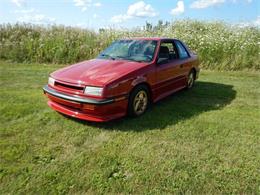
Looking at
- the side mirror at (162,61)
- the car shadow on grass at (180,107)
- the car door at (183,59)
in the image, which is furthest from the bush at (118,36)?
the side mirror at (162,61)

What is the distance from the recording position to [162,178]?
2.97 meters

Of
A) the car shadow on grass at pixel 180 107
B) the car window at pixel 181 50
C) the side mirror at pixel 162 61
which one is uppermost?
the car window at pixel 181 50

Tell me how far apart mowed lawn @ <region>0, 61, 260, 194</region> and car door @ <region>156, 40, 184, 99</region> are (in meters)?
0.36

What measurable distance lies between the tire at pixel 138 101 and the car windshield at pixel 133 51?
0.65 metres

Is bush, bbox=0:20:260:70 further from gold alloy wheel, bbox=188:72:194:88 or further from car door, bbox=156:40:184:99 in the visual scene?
car door, bbox=156:40:184:99

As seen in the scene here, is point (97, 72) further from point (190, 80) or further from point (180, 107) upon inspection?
point (190, 80)

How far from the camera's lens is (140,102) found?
15.3ft

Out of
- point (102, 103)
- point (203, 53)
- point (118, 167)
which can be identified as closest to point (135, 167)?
point (118, 167)

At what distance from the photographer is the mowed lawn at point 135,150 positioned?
2.87 m

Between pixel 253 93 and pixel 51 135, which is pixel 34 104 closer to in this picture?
pixel 51 135

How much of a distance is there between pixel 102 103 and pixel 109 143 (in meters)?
0.62

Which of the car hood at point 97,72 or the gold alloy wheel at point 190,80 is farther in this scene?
the gold alloy wheel at point 190,80

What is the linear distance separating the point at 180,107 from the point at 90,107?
6.73 feet

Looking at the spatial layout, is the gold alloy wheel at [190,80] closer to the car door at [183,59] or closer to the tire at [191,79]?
the tire at [191,79]
